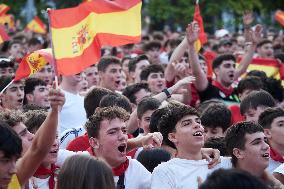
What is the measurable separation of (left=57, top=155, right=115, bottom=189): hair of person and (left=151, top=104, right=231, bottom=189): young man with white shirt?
1.49m

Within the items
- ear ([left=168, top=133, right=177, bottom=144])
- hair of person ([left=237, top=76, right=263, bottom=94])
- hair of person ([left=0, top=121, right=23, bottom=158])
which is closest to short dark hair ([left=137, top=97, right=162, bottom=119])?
ear ([left=168, top=133, right=177, bottom=144])

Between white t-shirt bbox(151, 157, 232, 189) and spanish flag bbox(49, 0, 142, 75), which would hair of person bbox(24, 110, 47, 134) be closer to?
spanish flag bbox(49, 0, 142, 75)

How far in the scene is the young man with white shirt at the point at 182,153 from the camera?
6438 mm

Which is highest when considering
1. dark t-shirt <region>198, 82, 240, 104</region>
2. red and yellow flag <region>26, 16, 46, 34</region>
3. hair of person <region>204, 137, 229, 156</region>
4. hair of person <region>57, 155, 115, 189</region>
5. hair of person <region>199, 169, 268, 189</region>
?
hair of person <region>199, 169, 268, 189</region>

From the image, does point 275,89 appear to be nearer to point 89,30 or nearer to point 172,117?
point 89,30

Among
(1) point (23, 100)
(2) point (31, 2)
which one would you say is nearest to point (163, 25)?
(2) point (31, 2)

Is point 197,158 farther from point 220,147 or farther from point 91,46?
point 91,46

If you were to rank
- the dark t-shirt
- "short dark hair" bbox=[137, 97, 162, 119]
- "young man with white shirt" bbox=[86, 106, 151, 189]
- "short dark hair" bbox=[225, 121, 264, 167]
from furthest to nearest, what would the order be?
the dark t-shirt → "short dark hair" bbox=[137, 97, 162, 119] → "short dark hair" bbox=[225, 121, 264, 167] → "young man with white shirt" bbox=[86, 106, 151, 189]

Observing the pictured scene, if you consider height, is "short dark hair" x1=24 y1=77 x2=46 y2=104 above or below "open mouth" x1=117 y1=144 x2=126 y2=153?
below

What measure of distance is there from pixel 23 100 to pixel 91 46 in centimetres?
181

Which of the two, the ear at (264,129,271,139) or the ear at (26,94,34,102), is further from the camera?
the ear at (26,94,34,102)

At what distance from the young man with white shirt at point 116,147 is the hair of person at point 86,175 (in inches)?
65.9

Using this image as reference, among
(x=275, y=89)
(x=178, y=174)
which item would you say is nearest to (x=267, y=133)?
(x=178, y=174)

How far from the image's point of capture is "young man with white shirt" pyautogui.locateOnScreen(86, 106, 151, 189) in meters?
6.57
